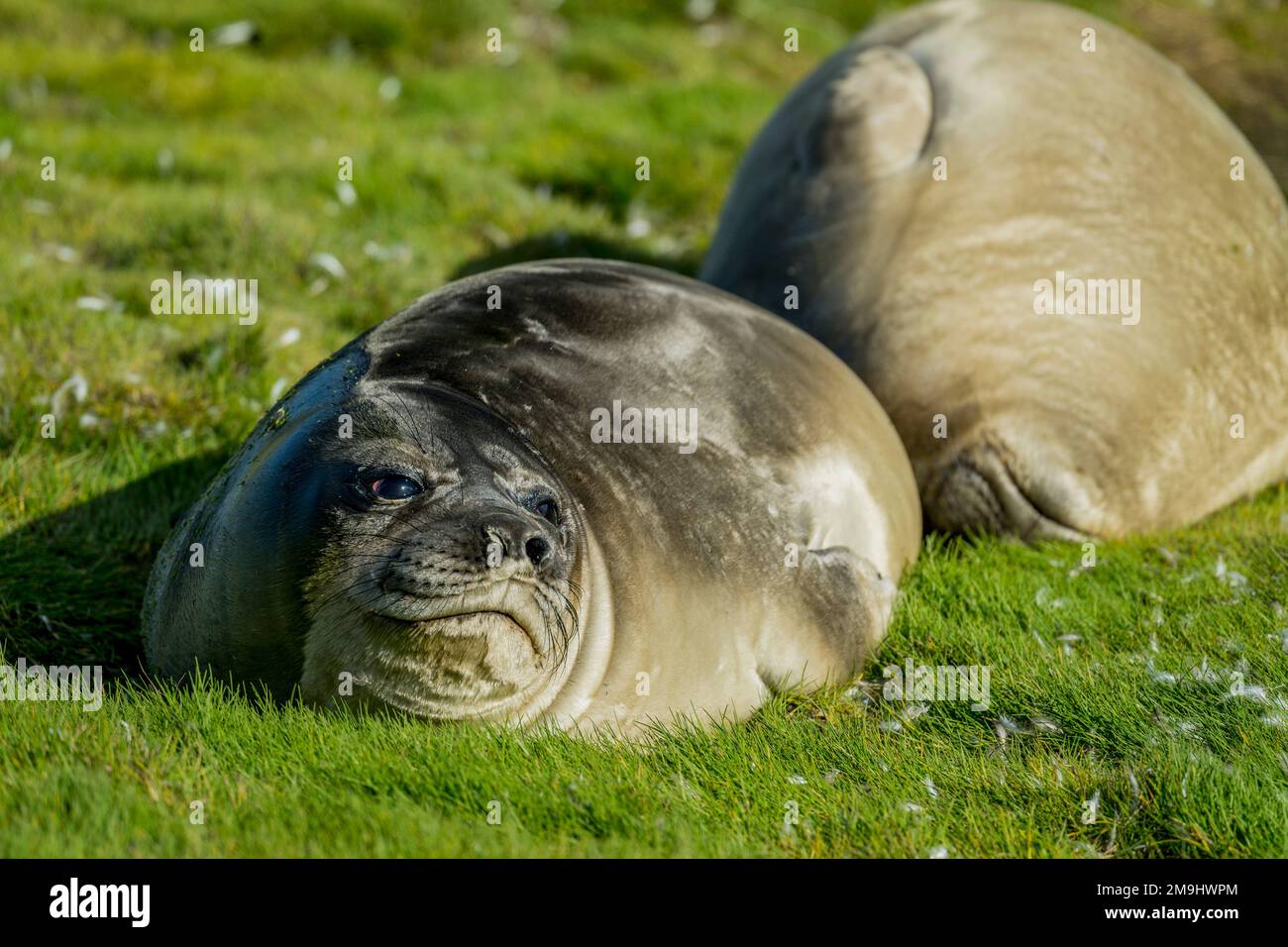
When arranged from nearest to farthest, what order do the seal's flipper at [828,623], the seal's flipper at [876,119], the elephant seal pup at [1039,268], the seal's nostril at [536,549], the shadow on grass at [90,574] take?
the seal's nostril at [536,549] → the seal's flipper at [828,623] → the shadow on grass at [90,574] → the elephant seal pup at [1039,268] → the seal's flipper at [876,119]

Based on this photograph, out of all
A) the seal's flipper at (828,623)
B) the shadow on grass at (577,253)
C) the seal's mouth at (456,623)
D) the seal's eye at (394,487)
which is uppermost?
the seal's eye at (394,487)

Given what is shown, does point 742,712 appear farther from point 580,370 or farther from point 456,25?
point 456,25

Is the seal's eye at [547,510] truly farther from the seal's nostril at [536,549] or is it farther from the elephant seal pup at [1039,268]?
the elephant seal pup at [1039,268]

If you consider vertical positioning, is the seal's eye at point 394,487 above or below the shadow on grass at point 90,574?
above

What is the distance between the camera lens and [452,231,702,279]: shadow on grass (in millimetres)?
6797

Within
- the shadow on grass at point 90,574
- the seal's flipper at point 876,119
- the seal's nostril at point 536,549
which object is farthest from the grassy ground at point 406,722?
the seal's flipper at point 876,119

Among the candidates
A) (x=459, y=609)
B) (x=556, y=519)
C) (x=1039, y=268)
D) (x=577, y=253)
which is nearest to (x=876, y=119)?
(x=1039, y=268)

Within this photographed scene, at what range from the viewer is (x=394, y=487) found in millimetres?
3016

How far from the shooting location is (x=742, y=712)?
3.54 meters

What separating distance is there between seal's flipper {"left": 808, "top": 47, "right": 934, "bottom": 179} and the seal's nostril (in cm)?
259

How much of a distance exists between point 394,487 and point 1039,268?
258 cm

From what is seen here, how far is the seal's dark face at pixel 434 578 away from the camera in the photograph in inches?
114

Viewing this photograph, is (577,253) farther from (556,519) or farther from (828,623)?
(556,519)

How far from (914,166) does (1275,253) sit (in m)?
1.33
